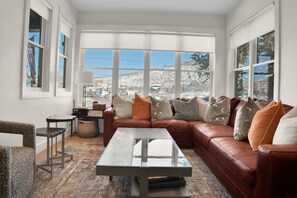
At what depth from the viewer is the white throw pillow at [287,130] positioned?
156 cm

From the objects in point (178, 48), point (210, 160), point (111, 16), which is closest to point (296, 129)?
point (210, 160)

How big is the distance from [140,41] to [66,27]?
1.58 meters

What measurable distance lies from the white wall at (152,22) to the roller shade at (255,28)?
452 mm

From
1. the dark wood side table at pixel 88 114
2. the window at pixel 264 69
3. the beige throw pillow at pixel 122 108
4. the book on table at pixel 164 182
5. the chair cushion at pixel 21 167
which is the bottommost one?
the book on table at pixel 164 182

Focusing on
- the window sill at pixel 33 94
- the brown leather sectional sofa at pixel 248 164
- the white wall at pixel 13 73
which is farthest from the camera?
the window sill at pixel 33 94

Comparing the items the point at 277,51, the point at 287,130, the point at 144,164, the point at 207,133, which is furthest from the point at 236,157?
the point at 277,51

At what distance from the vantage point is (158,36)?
15.3 feet

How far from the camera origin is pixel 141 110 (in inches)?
149

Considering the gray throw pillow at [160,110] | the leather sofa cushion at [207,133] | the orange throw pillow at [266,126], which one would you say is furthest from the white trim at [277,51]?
the gray throw pillow at [160,110]

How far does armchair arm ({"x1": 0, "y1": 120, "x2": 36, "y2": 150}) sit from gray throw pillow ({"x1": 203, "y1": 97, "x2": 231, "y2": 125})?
2691 millimetres

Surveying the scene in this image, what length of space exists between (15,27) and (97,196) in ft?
7.26

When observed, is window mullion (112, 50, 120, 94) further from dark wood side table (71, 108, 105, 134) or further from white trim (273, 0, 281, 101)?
white trim (273, 0, 281, 101)

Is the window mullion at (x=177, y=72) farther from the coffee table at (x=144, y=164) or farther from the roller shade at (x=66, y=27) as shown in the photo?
the coffee table at (x=144, y=164)

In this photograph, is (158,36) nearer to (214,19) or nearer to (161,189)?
(214,19)
